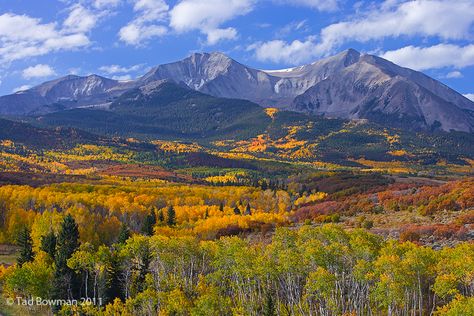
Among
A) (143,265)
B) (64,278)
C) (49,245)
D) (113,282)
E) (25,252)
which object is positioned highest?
(49,245)

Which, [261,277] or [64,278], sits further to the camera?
[64,278]

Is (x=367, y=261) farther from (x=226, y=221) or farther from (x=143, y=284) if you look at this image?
(x=226, y=221)

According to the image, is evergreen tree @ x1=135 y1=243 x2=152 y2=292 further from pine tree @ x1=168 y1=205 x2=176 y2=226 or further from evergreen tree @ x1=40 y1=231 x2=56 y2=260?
pine tree @ x1=168 y1=205 x2=176 y2=226

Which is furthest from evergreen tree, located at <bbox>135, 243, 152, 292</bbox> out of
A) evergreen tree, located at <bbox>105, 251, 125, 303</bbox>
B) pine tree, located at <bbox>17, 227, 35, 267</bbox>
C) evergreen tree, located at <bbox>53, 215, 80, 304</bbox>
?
pine tree, located at <bbox>17, 227, 35, 267</bbox>

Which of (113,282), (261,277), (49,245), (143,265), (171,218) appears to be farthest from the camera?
(171,218)

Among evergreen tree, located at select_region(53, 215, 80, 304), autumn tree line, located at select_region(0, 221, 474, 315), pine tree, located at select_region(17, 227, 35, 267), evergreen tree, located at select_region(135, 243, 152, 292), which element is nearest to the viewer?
autumn tree line, located at select_region(0, 221, 474, 315)

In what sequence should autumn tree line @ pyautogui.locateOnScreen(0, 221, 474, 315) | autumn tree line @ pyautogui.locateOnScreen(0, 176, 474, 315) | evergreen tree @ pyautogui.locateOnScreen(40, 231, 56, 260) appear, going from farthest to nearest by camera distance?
evergreen tree @ pyautogui.locateOnScreen(40, 231, 56, 260) < autumn tree line @ pyautogui.locateOnScreen(0, 176, 474, 315) < autumn tree line @ pyautogui.locateOnScreen(0, 221, 474, 315)

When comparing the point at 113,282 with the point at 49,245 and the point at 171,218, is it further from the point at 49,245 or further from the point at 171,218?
the point at 171,218

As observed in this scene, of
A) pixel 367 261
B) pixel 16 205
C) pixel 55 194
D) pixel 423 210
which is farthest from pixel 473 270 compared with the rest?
pixel 55 194

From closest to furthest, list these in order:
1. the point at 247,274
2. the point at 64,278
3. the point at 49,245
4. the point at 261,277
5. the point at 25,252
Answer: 1. the point at 247,274
2. the point at 261,277
3. the point at 64,278
4. the point at 25,252
5. the point at 49,245

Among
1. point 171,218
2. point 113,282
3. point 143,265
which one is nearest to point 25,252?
point 113,282

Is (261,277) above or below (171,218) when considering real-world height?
below

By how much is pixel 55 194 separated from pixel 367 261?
110m

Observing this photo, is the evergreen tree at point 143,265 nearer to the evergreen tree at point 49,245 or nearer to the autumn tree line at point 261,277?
the autumn tree line at point 261,277
